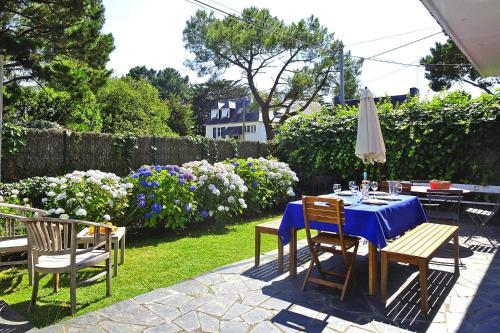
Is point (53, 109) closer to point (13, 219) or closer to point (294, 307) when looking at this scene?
point (13, 219)

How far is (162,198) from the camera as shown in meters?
6.12

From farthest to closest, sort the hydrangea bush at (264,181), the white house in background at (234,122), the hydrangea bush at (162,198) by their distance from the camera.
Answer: the white house in background at (234,122) < the hydrangea bush at (264,181) < the hydrangea bush at (162,198)

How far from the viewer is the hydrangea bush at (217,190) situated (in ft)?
22.4

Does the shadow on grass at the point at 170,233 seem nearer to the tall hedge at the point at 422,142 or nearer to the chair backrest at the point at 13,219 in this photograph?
the chair backrest at the point at 13,219

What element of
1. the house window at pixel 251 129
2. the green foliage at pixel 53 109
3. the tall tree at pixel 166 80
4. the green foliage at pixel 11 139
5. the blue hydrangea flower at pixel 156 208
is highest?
the tall tree at pixel 166 80

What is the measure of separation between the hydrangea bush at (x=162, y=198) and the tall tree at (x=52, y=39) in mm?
5956

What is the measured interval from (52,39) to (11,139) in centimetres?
462

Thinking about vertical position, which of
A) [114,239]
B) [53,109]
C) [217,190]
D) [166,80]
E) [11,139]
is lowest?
[114,239]

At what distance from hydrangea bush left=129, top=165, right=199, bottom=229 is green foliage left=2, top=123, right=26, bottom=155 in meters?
2.25

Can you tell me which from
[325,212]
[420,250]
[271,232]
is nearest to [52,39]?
[271,232]

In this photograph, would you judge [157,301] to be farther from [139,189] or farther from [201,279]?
[139,189]

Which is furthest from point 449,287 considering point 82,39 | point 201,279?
point 82,39

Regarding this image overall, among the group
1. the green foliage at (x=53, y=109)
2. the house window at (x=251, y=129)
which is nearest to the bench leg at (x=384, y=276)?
the green foliage at (x=53, y=109)

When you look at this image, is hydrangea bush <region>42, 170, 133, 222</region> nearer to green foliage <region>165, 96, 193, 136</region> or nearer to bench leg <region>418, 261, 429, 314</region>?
bench leg <region>418, 261, 429, 314</region>
